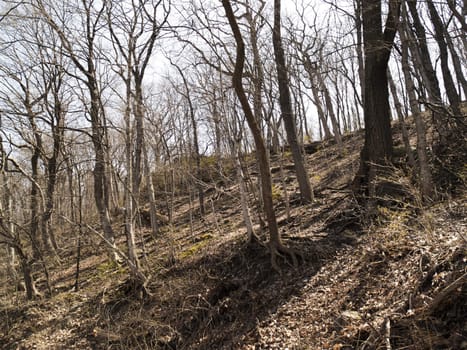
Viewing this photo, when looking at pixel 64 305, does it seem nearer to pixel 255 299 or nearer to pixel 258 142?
pixel 255 299

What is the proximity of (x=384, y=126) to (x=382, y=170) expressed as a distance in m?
1.09

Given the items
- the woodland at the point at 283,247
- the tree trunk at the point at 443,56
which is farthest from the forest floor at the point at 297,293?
the tree trunk at the point at 443,56

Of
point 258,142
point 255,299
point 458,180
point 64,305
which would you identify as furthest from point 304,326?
point 64,305

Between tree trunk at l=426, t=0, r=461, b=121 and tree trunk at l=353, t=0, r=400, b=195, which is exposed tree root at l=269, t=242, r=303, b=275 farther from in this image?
tree trunk at l=426, t=0, r=461, b=121

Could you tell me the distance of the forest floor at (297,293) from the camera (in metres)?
3.53

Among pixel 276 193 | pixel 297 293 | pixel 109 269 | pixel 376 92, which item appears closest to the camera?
pixel 297 293

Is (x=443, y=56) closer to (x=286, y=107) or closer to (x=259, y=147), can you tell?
(x=286, y=107)

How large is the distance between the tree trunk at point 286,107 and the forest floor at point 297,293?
Answer: 671mm

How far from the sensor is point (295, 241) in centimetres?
686

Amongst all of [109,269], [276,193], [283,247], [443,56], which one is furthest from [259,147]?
[443,56]

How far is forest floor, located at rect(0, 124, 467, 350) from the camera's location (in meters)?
3.53

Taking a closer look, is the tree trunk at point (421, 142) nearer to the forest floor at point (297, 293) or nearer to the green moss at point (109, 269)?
the forest floor at point (297, 293)

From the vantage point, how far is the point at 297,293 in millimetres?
5469

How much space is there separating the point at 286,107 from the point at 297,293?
21.7ft
